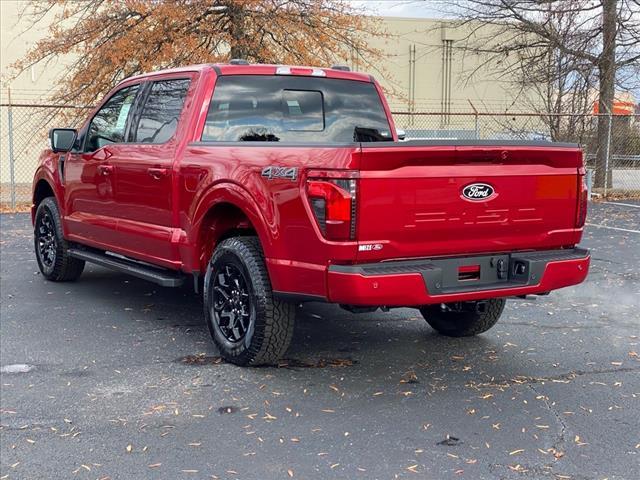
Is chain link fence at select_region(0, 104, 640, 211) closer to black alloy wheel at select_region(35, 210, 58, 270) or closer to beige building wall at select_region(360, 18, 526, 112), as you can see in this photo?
beige building wall at select_region(360, 18, 526, 112)

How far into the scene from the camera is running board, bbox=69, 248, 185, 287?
5660 mm

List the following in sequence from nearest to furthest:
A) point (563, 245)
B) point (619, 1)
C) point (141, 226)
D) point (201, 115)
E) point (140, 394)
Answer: point (140, 394)
point (563, 245)
point (201, 115)
point (141, 226)
point (619, 1)

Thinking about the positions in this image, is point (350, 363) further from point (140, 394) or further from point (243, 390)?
point (140, 394)

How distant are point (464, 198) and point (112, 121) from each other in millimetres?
3661

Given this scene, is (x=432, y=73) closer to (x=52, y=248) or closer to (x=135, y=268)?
(x=52, y=248)

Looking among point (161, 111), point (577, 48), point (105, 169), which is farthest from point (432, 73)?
point (161, 111)

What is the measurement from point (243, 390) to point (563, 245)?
224cm

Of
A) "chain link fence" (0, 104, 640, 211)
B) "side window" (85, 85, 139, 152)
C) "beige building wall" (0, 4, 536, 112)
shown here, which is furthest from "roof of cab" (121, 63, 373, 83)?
"beige building wall" (0, 4, 536, 112)

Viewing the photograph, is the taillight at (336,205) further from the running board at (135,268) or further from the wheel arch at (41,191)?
the wheel arch at (41,191)

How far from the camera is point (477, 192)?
4406mm

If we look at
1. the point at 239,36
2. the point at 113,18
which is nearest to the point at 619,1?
the point at 239,36

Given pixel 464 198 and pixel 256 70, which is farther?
pixel 256 70

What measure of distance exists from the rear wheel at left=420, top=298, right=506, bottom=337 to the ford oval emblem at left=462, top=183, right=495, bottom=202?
1.28 metres

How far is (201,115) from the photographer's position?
18.2 feet
